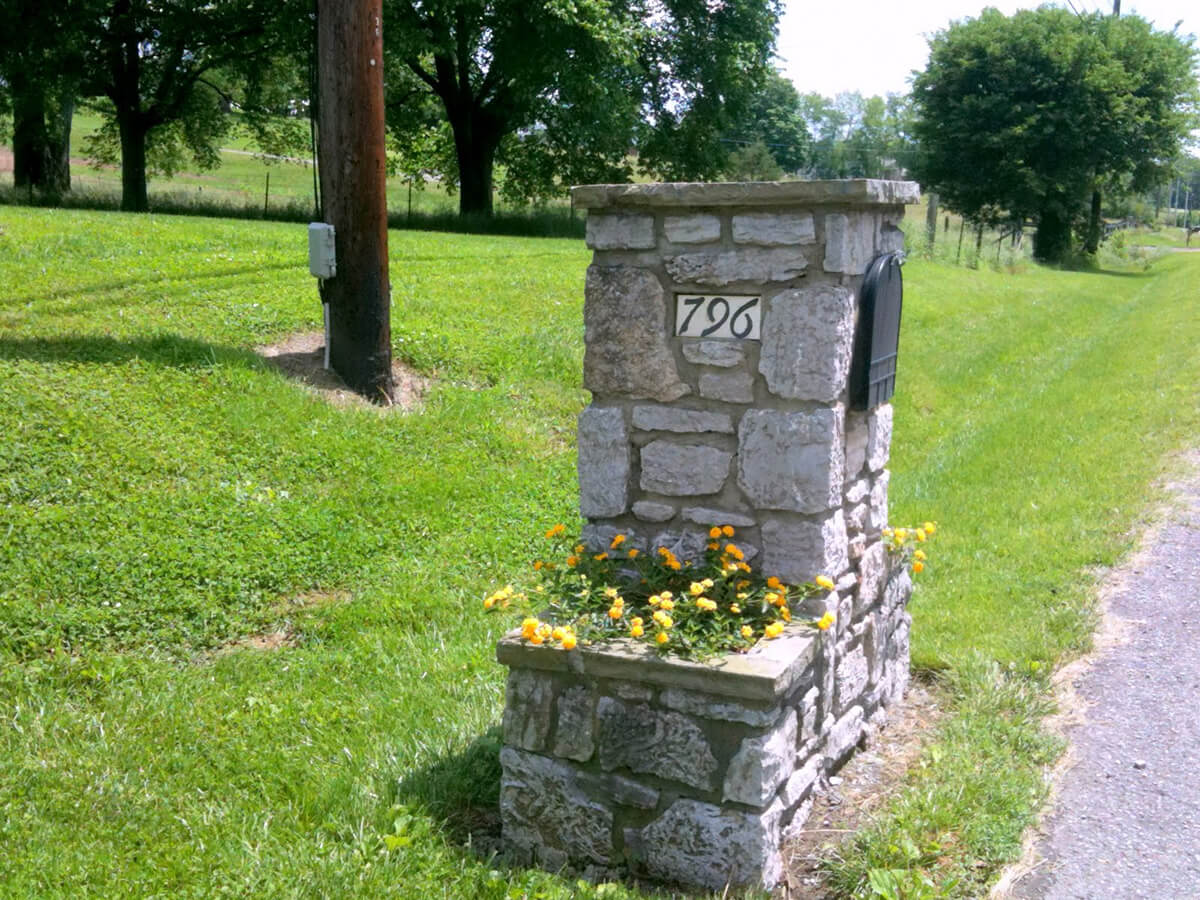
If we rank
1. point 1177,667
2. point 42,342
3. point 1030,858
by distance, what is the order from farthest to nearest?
point 42,342 < point 1177,667 < point 1030,858

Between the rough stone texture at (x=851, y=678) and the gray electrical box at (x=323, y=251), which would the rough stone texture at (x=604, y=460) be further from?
the gray electrical box at (x=323, y=251)

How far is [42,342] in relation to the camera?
24.0 feet

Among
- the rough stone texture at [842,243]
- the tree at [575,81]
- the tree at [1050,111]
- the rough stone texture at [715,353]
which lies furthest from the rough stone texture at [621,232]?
the tree at [1050,111]

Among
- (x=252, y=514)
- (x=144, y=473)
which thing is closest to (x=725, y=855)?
(x=252, y=514)

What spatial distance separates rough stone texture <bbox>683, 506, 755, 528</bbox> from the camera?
386 centimetres

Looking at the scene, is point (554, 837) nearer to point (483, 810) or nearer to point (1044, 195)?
point (483, 810)

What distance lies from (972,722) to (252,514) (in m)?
3.91

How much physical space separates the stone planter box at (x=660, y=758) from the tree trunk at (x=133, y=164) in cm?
1870

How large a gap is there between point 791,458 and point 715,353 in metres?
0.44

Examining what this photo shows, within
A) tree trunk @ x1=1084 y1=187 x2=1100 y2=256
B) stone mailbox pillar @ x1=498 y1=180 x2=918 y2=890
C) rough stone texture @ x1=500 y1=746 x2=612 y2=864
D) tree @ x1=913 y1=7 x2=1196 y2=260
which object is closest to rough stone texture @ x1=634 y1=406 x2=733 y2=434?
stone mailbox pillar @ x1=498 y1=180 x2=918 y2=890

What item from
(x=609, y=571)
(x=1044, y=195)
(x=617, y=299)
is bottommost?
(x=609, y=571)

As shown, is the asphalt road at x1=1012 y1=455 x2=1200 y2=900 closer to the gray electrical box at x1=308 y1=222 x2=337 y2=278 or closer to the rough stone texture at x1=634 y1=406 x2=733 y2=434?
the rough stone texture at x1=634 y1=406 x2=733 y2=434

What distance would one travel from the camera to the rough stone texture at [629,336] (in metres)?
3.84

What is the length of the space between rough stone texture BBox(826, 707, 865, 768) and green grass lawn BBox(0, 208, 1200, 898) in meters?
0.27
